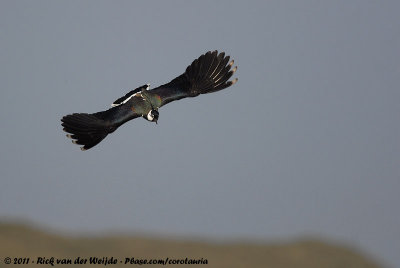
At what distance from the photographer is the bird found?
66.3ft

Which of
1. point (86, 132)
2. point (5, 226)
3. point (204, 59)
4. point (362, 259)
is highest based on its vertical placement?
point (204, 59)

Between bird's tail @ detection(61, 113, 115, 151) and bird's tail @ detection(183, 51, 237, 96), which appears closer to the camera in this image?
bird's tail @ detection(61, 113, 115, 151)

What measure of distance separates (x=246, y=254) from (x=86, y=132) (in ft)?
83.5

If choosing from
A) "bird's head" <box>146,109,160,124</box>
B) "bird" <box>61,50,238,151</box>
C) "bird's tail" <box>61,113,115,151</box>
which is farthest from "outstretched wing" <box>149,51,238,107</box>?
"bird's tail" <box>61,113,115,151</box>

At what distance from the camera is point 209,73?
22.0m

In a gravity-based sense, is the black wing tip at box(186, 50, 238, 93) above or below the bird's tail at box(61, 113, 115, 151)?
above

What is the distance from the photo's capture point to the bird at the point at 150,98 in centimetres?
2020

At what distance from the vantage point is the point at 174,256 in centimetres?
4269

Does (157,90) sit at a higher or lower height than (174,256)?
higher

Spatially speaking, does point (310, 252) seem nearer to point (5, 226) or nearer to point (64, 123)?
point (5, 226)

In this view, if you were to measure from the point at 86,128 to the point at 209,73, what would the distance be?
4.14 m

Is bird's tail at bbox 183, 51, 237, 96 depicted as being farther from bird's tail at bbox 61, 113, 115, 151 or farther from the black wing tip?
bird's tail at bbox 61, 113, 115, 151

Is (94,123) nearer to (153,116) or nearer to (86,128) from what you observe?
(86,128)

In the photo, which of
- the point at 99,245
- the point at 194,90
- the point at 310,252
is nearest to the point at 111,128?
the point at 194,90
